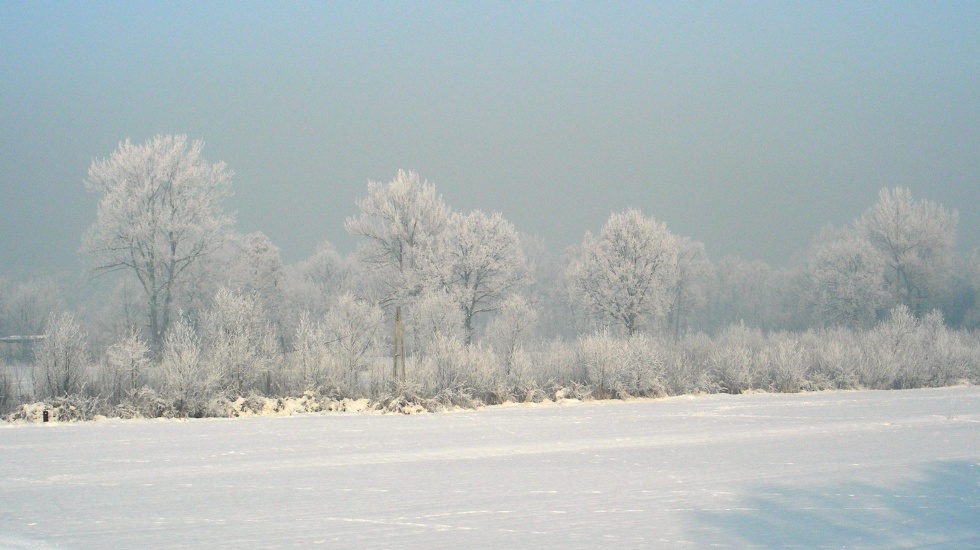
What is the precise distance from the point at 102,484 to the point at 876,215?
179 feet

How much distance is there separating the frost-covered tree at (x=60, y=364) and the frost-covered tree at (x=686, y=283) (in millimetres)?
48938

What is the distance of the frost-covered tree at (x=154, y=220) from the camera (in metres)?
33.7

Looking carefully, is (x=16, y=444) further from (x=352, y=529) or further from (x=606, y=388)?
(x=606, y=388)

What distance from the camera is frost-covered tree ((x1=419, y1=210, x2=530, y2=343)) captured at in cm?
3853

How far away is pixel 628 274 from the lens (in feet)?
137

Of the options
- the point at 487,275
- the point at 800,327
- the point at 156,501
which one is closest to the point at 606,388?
the point at 487,275

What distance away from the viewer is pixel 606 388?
2541 cm

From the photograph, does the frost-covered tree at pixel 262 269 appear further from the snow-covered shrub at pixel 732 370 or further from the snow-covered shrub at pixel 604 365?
the snow-covered shrub at pixel 732 370

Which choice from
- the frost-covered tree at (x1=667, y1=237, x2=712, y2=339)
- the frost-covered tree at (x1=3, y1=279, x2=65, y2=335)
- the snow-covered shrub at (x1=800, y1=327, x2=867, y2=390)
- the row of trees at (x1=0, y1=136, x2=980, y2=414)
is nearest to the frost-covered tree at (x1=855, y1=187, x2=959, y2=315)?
the row of trees at (x1=0, y1=136, x2=980, y2=414)

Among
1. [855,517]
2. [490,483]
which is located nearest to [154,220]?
[490,483]

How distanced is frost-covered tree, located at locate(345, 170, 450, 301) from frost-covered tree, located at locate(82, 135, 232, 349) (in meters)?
7.21

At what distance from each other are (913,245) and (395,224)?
35.9 m

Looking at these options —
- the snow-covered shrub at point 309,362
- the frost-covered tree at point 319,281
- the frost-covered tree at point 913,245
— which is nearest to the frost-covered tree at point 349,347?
the snow-covered shrub at point 309,362

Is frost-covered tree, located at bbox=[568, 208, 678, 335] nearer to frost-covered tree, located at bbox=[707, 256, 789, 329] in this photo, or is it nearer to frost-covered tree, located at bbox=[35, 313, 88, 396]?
frost-covered tree, located at bbox=[35, 313, 88, 396]
